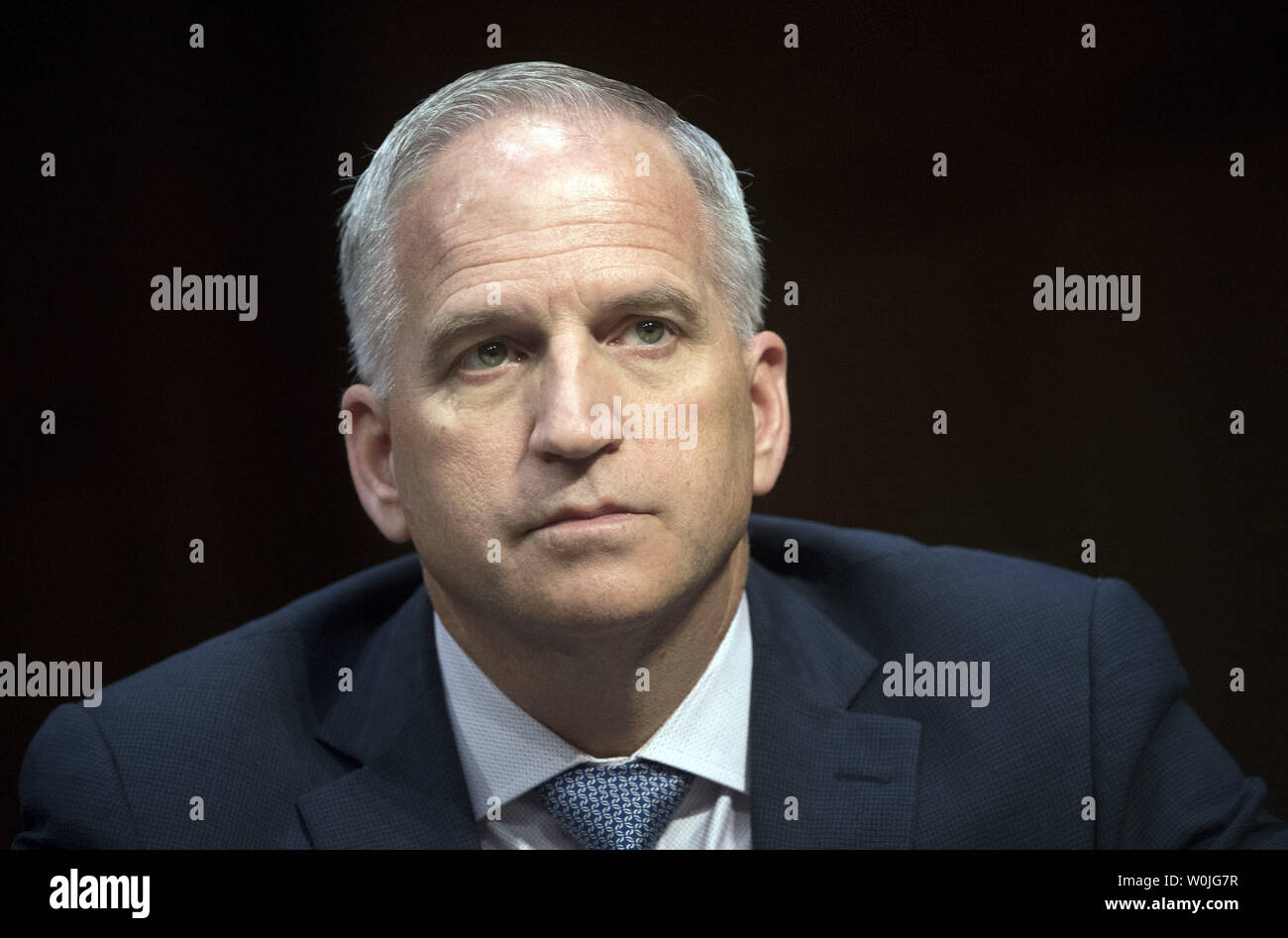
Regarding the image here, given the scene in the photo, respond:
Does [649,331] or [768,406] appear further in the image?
[768,406]

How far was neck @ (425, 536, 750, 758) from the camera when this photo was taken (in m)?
2.61

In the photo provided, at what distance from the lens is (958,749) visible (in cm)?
265

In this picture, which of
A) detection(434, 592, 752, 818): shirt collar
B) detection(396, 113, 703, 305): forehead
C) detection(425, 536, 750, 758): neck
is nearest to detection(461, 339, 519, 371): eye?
detection(396, 113, 703, 305): forehead

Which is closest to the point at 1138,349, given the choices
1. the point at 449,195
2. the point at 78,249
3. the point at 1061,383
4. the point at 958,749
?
the point at 1061,383

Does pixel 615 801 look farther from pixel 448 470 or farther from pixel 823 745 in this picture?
pixel 448 470

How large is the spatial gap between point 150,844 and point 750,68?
177cm

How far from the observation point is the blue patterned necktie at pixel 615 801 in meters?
2.62

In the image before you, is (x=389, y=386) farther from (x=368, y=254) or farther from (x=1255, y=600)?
(x=1255, y=600)

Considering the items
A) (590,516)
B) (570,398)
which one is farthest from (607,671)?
(570,398)

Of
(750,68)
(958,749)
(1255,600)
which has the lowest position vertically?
(958,749)

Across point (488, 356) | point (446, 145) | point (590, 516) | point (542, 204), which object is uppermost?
point (446, 145)

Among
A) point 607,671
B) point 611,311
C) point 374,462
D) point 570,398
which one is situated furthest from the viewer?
point 374,462

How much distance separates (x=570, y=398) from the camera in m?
2.38

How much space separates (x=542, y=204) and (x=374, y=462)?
1.97 ft
